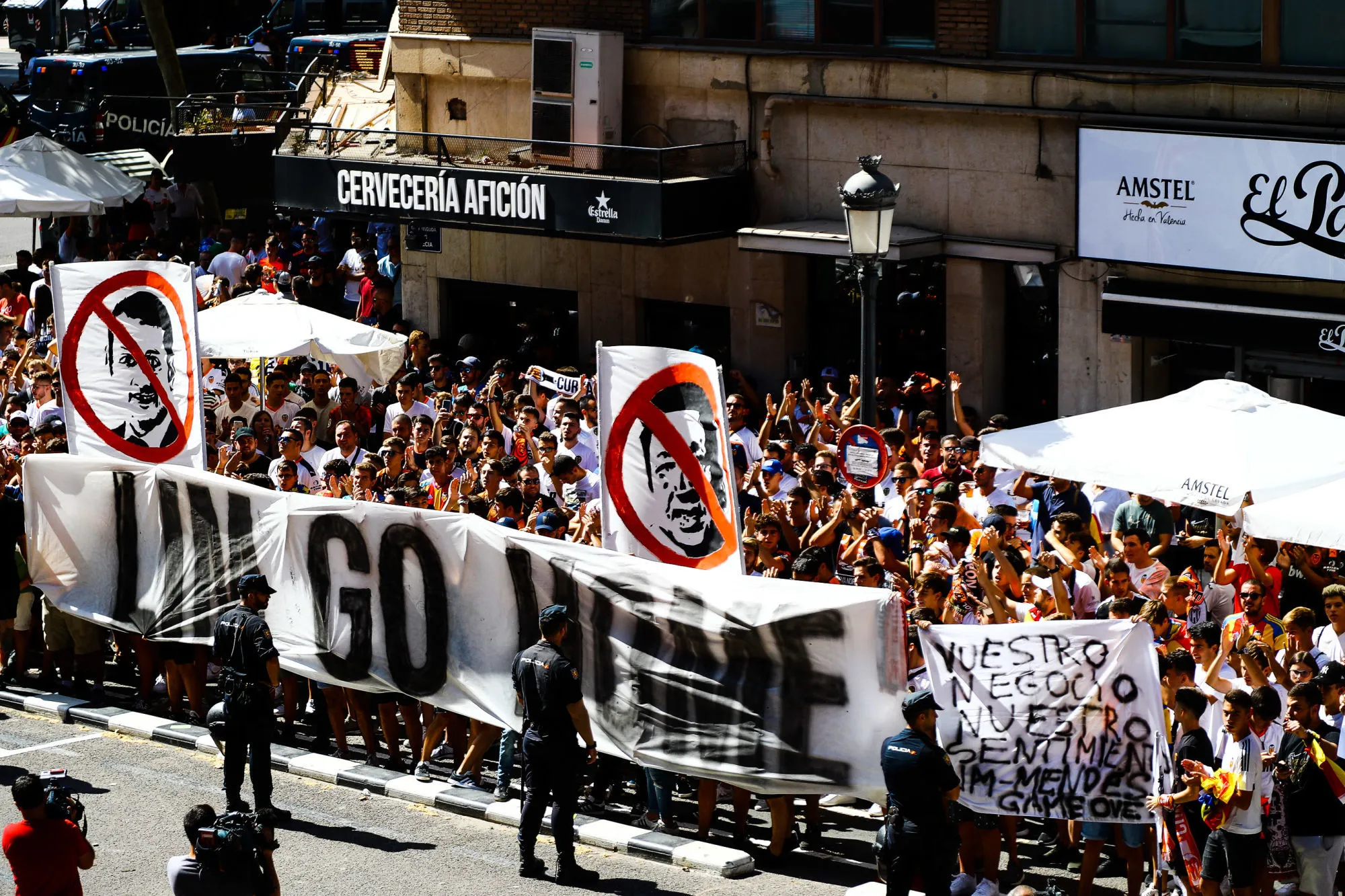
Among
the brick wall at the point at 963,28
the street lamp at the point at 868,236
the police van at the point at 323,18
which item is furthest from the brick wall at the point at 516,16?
the police van at the point at 323,18

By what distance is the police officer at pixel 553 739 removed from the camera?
10438 millimetres

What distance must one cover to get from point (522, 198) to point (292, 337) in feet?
12.1

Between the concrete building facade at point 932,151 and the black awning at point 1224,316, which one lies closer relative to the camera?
the black awning at point 1224,316

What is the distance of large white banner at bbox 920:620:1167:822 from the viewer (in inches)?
382

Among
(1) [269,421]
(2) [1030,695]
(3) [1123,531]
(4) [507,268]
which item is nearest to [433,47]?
(4) [507,268]

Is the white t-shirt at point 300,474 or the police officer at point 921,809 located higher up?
the white t-shirt at point 300,474

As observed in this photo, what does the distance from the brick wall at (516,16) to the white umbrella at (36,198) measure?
5264 mm

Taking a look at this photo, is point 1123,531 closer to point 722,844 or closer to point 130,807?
point 722,844

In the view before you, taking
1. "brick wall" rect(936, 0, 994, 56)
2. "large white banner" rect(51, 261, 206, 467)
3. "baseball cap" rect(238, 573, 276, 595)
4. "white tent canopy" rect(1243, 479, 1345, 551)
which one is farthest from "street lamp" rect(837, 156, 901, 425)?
"brick wall" rect(936, 0, 994, 56)

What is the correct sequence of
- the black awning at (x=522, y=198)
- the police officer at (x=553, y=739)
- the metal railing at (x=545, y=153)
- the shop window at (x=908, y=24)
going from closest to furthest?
1. the police officer at (x=553, y=739)
2. the shop window at (x=908, y=24)
3. the black awning at (x=522, y=198)
4. the metal railing at (x=545, y=153)

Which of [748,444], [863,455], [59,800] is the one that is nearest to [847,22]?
[748,444]

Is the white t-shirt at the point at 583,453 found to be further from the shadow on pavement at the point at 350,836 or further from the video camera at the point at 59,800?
the video camera at the point at 59,800

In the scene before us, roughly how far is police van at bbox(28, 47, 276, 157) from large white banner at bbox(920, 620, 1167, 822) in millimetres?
21644

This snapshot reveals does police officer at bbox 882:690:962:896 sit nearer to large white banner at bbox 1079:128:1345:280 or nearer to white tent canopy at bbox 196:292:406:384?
large white banner at bbox 1079:128:1345:280
